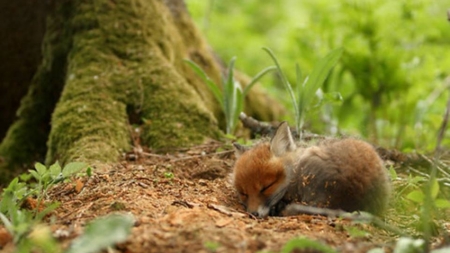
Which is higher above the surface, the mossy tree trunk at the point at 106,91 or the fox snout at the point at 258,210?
the mossy tree trunk at the point at 106,91

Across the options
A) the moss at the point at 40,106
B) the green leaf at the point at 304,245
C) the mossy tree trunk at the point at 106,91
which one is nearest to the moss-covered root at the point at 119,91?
the mossy tree trunk at the point at 106,91

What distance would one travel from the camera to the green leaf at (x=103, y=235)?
2.35m

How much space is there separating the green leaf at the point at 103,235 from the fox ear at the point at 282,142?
82.5 inches

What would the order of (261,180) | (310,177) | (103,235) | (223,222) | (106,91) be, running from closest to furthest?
(103,235)
(223,222)
(310,177)
(261,180)
(106,91)

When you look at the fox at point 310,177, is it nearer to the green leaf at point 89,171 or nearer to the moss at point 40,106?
the green leaf at point 89,171

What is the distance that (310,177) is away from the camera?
13.1 feet

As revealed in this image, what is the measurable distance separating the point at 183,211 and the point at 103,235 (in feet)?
3.08

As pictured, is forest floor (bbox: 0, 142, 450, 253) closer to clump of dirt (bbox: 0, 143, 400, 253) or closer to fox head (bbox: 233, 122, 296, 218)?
clump of dirt (bbox: 0, 143, 400, 253)

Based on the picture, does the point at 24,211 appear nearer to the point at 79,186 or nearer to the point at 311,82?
the point at 79,186

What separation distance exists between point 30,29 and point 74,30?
99 centimetres

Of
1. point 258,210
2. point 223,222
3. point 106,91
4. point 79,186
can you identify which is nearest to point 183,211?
point 223,222

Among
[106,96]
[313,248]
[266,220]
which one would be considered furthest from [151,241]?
[106,96]

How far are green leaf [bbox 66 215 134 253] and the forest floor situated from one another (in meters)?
0.23

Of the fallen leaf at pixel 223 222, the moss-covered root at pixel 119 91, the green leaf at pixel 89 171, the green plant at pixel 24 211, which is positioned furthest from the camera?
the moss-covered root at pixel 119 91
